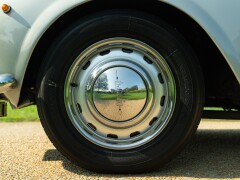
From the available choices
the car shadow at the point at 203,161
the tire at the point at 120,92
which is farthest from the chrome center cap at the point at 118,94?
the car shadow at the point at 203,161

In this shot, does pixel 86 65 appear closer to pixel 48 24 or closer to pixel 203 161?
pixel 48 24

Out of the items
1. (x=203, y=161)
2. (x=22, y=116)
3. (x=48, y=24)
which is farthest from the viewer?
(x=22, y=116)

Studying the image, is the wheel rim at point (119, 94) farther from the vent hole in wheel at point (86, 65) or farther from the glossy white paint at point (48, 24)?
the glossy white paint at point (48, 24)

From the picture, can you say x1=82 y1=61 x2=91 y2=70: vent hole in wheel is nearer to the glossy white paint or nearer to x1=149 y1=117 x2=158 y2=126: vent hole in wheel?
the glossy white paint

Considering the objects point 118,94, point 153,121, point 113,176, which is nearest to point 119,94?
point 118,94

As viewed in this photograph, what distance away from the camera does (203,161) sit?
2.93 meters

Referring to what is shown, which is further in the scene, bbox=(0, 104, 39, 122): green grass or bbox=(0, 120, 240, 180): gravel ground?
bbox=(0, 104, 39, 122): green grass

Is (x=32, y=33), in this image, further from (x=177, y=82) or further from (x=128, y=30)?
(x=177, y=82)

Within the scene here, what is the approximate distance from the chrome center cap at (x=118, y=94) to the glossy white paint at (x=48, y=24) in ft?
1.49

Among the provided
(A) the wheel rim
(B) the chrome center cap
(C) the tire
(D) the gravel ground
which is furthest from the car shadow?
(B) the chrome center cap

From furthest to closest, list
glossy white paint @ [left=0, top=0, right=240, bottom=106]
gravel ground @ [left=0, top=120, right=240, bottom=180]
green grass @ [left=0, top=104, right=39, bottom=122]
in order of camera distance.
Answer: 1. green grass @ [left=0, top=104, right=39, bottom=122]
2. gravel ground @ [left=0, top=120, right=240, bottom=180]
3. glossy white paint @ [left=0, top=0, right=240, bottom=106]

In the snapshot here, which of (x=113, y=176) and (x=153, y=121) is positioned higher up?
(x=153, y=121)

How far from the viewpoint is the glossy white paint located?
244 cm

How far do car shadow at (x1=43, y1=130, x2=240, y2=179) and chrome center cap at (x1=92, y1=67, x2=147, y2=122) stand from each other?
0.38 m
